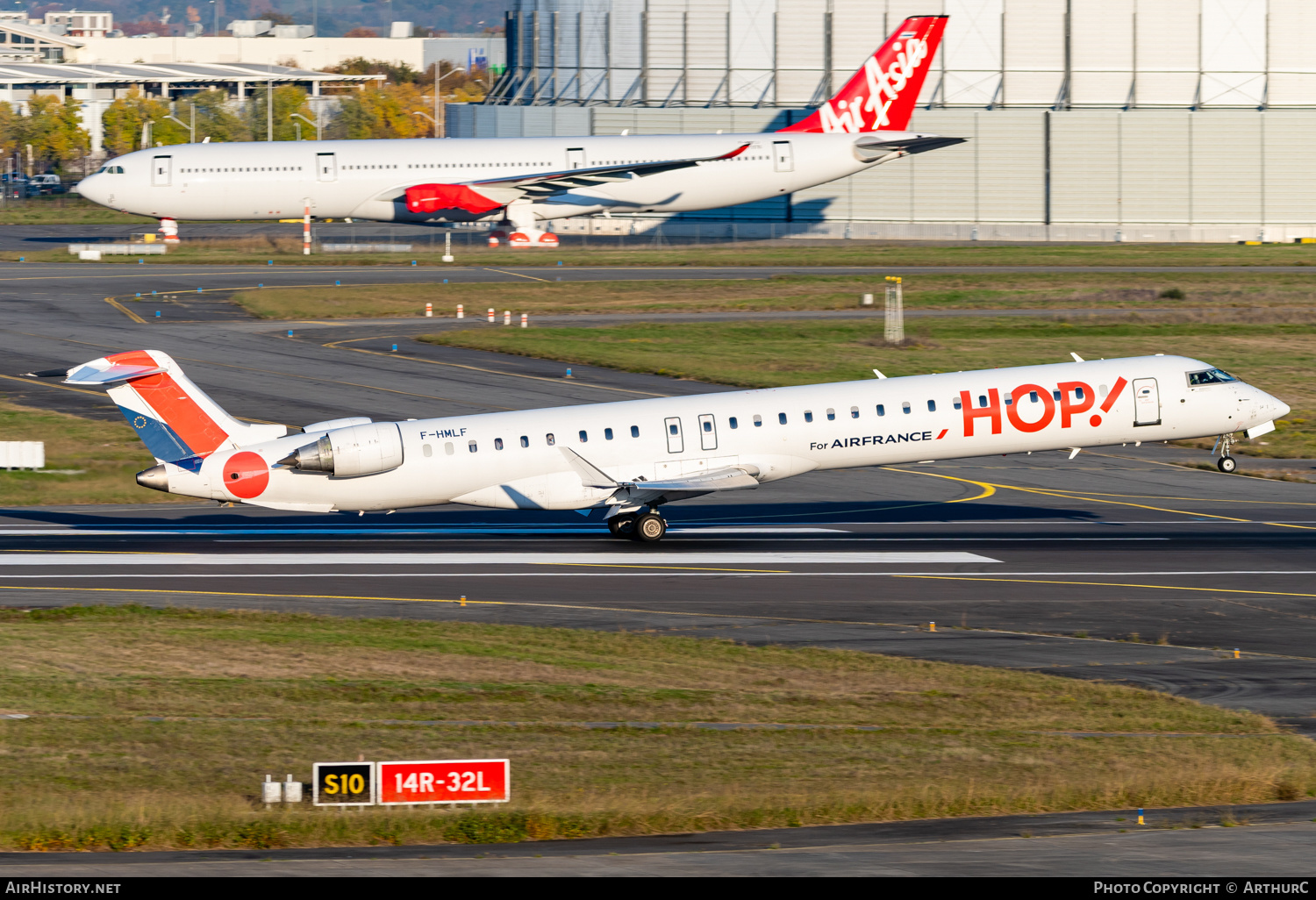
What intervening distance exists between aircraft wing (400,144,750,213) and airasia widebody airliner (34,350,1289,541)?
185 ft

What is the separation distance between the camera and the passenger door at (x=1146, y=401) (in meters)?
39.6

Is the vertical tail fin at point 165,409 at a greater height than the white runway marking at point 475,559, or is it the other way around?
the vertical tail fin at point 165,409

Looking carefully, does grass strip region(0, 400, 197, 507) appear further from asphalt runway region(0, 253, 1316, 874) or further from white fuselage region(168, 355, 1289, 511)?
white fuselage region(168, 355, 1289, 511)

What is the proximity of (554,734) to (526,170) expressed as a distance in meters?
74.6

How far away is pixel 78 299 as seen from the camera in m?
79.1

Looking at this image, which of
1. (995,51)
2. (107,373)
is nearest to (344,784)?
(107,373)

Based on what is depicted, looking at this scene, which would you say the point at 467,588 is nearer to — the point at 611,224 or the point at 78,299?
the point at 78,299

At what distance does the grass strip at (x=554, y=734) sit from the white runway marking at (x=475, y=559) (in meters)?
6.43

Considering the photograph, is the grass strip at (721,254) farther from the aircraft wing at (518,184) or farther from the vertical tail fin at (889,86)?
the vertical tail fin at (889,86)

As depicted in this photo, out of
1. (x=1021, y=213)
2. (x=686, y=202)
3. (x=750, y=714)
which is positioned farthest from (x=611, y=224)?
(x=750, y=714)

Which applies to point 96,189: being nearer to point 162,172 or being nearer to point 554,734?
point 162,172

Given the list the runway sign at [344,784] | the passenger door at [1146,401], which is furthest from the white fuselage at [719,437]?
the runway sign at [344,784]

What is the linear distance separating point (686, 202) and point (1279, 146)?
144 feet

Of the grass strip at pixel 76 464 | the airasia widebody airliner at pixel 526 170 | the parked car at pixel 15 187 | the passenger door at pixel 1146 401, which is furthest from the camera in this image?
the parked car at pixel 15 187
